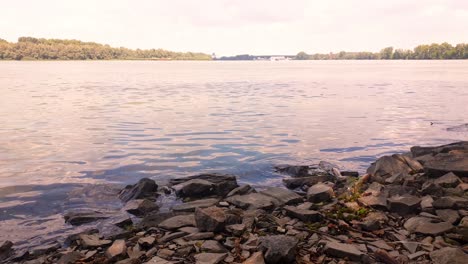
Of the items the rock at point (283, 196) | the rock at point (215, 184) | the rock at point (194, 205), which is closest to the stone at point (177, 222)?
the rock at point (194, 205)

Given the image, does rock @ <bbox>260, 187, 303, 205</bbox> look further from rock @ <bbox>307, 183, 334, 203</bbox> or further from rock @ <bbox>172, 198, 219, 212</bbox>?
rock @ <bbox>172, 198, 219, 212</bbox>

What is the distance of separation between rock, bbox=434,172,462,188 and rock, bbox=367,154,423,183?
5.26ft

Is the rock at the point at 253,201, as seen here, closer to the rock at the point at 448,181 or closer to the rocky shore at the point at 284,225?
the rocky shore at the point at 284,225

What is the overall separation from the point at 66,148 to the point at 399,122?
943 inches

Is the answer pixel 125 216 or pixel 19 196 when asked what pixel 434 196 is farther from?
pixel 19 196

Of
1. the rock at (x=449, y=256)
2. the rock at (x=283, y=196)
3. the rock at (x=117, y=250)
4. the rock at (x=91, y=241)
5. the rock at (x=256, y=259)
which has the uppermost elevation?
the rock at (x=449, y=256)

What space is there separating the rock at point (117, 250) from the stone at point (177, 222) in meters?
1.47

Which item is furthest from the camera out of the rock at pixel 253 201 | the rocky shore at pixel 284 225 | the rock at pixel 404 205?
the rock at pixel 253 201

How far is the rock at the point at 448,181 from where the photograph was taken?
12.6 m

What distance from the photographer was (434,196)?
11.3 meters

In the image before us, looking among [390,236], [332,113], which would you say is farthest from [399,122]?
[390,236]

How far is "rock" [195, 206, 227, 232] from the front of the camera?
9492mm

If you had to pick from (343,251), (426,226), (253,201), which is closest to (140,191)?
(253,201)

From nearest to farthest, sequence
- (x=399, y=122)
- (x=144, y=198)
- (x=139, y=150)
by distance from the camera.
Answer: (x=144, y=198)
(x=139, y=150)
(x=399, y=122)
